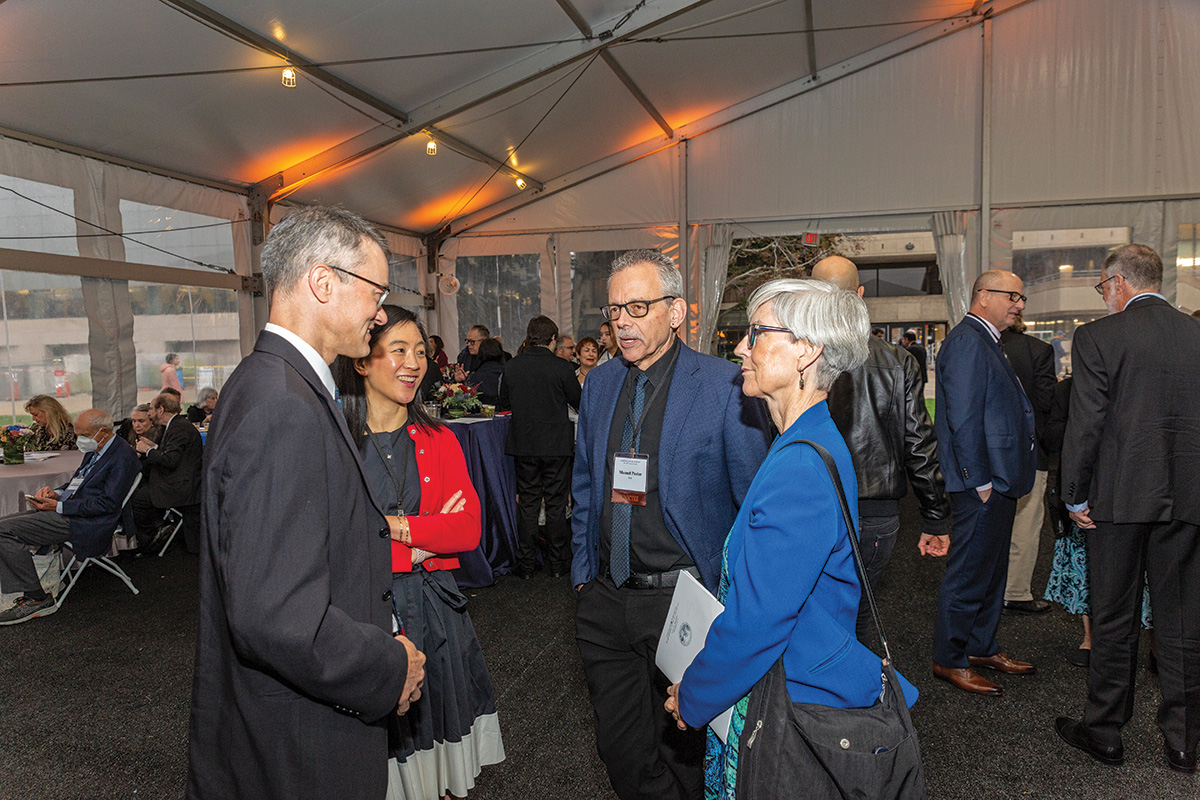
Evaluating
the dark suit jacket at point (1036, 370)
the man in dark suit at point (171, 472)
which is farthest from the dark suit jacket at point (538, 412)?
the dark suit jacket at point (1036, 370)

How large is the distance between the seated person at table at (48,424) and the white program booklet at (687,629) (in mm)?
5840

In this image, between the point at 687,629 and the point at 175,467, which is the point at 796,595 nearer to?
the point at 687,629

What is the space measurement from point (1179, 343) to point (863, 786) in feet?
6.85

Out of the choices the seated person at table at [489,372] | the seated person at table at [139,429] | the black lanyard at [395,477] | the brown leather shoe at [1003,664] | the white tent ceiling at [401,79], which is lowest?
the brown leather shoe at [1003,664]

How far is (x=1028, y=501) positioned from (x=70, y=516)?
5.73 meters

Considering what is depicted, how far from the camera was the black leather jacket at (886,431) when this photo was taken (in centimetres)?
249

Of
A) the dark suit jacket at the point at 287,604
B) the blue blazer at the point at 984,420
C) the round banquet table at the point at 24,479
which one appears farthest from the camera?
the round banquet table at the point at 24,479

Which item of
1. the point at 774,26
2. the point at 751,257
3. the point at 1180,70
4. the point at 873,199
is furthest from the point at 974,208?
the point at 751,257

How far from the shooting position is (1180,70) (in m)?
7.68

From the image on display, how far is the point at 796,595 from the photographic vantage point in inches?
44.0

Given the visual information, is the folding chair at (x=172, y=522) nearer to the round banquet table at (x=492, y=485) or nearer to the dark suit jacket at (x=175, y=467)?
the dark suit jacket at (x=175, y=467)

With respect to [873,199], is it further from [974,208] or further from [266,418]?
[266,418]

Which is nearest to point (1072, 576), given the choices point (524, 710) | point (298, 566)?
point (524, 710)

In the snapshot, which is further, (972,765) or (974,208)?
(974,208)
